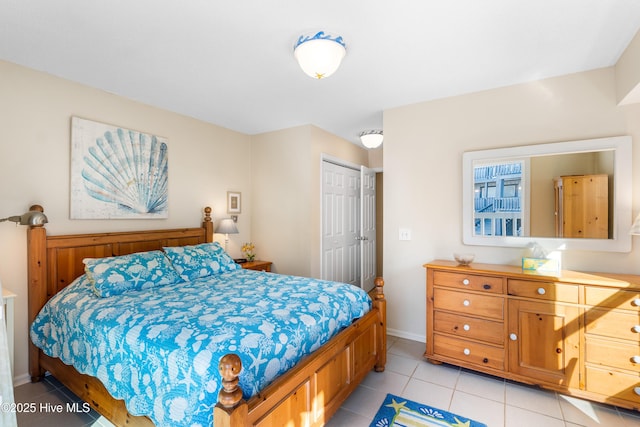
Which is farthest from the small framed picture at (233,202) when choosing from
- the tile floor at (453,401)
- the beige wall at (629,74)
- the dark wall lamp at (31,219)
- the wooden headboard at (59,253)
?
the beige wall at (629,74)

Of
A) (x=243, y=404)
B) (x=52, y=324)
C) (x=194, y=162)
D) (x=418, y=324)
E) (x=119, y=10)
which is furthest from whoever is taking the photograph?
(x=194, y=162)

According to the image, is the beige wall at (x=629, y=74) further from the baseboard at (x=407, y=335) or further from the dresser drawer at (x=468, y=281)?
the baseboard at (x=407, y=335)

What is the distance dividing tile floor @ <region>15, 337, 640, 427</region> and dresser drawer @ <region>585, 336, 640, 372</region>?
328 millimetres

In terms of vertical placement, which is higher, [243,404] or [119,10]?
[119,10]

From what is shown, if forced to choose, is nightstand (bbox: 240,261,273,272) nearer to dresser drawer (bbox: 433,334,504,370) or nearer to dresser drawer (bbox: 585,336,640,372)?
dresser drawer (bbox: 433,334,504,370)

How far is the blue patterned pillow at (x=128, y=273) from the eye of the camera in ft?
7.39

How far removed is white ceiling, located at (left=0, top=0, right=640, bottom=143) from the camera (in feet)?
5.66

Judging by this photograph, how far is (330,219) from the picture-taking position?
4.23m

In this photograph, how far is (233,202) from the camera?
4055mm

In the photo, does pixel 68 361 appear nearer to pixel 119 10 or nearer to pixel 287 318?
pixel 287 318

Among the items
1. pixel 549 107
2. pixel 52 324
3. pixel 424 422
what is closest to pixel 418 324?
pixel 424 422

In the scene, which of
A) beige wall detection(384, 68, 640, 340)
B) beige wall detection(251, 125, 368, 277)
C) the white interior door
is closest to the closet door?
the white interior door

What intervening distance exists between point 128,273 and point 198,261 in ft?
2.08

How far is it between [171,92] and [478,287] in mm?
3282
